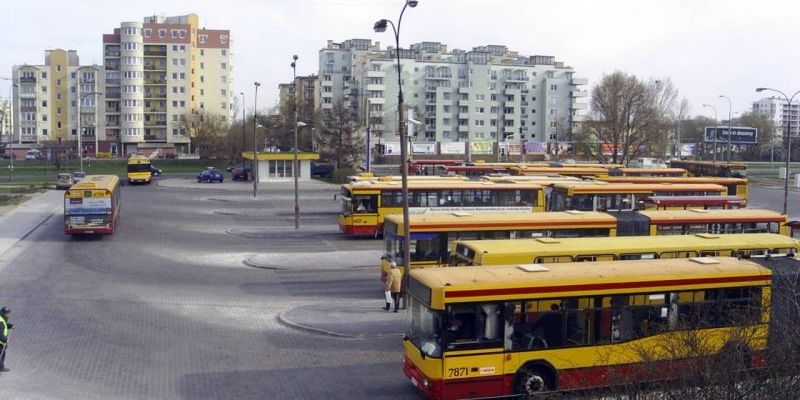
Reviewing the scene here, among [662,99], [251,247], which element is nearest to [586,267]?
[251,247]

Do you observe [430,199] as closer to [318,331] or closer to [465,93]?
[318,331]

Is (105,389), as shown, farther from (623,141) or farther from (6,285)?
(623,141)

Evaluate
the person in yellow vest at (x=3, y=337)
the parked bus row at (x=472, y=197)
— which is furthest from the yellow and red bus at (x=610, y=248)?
the parked bus row at (x=472, y=197)

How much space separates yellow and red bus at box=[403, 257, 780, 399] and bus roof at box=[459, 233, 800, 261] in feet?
10.4

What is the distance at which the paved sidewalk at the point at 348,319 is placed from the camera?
18234 millimetres

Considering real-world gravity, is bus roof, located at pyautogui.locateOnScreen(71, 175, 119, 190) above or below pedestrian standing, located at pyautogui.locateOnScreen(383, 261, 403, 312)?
above

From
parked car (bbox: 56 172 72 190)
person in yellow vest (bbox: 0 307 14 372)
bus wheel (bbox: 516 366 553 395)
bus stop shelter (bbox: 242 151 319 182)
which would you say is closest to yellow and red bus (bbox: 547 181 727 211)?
bus wheel (bbox: 516 366 553 395)

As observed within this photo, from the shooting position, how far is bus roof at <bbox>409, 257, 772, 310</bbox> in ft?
42.1

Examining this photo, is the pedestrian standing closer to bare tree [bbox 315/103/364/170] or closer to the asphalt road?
the asphalt road

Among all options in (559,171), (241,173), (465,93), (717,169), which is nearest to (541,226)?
(559,171)

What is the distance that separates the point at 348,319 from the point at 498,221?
6.27m

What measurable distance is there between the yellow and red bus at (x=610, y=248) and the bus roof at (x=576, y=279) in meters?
2.74

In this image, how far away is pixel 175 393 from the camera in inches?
547

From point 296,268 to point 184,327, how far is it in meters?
8.55
